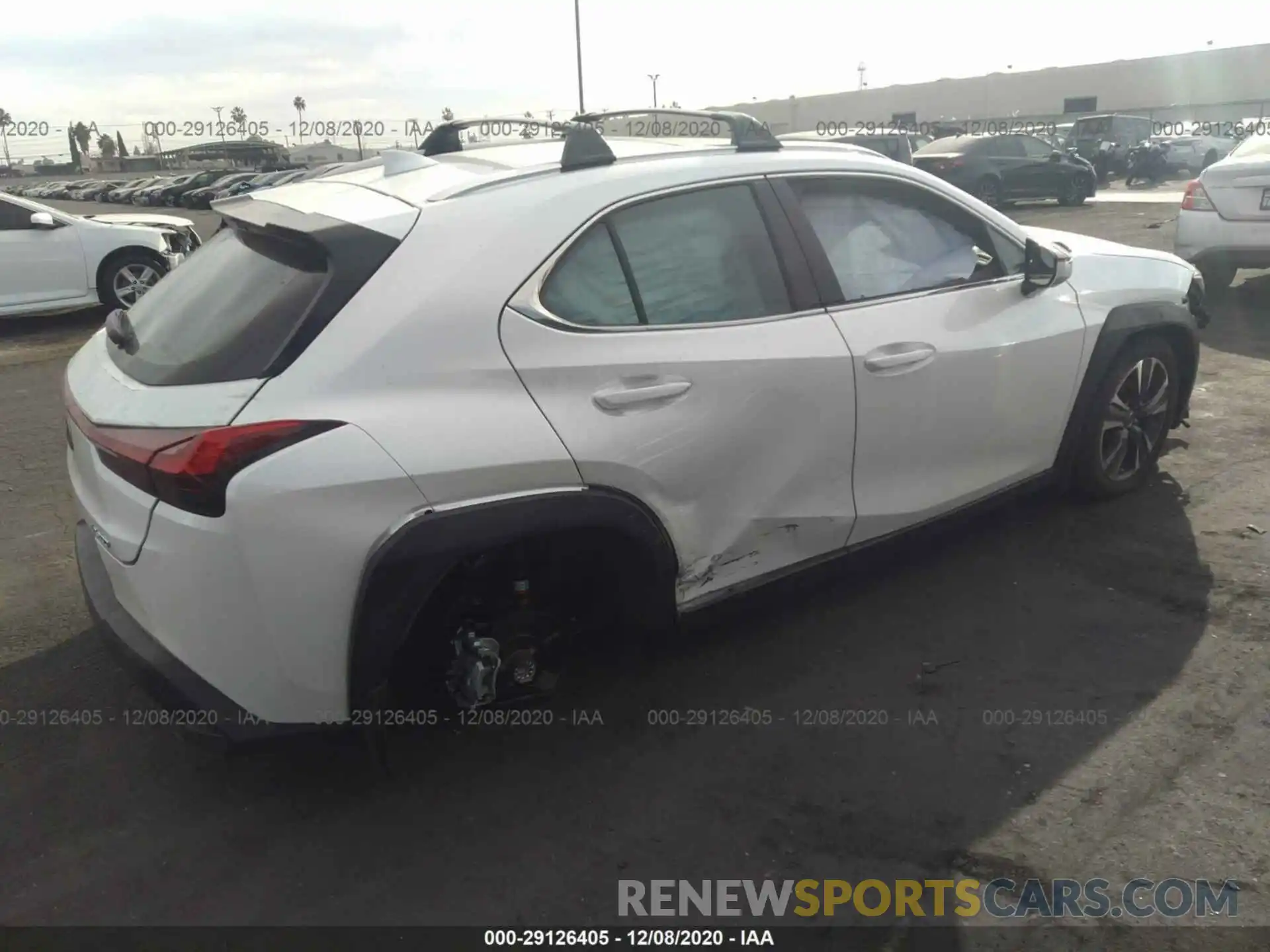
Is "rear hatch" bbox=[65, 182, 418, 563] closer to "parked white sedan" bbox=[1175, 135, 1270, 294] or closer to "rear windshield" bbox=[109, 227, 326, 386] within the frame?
"rear windshield" bbox=[109, 227, 326, 386]

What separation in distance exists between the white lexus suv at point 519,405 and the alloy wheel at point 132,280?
8443mm

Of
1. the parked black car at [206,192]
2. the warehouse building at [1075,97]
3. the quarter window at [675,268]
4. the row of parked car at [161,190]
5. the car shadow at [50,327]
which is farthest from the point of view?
the warehouse building at [1075,97]

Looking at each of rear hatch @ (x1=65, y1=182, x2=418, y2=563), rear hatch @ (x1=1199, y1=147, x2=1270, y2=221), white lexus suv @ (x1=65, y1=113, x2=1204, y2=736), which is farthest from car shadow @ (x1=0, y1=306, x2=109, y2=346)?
rear hatch @ (x1=1199, y1=147, x2=1270, y2=221)

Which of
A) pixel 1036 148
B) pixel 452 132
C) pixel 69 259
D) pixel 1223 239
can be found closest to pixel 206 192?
pixel 1036 148

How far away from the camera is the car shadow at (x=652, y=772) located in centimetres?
257

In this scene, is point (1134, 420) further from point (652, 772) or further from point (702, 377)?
point (652, 772)

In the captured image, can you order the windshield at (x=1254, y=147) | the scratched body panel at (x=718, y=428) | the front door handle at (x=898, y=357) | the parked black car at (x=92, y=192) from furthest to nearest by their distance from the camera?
the parked black car at (x=92, y=192)
the windshield at (x=1254, y=147)
the front door handle at (x=898, y=357)
the scratched body panel at (x=718, y=428)

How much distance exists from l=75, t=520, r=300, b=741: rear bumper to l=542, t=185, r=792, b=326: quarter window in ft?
4.29

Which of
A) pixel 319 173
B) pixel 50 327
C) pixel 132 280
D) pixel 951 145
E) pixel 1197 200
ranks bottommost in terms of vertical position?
pixel 50 327

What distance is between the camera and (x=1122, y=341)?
4.21 m

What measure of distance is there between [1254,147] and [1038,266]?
6658 mm

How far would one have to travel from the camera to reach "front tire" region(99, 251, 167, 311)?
10.9m

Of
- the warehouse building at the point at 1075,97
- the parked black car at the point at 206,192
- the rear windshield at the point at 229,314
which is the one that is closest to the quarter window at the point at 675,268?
the rear windshield at the point at 229,314

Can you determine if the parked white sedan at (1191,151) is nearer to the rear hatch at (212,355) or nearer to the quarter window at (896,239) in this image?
the quarter window at (896,239)
